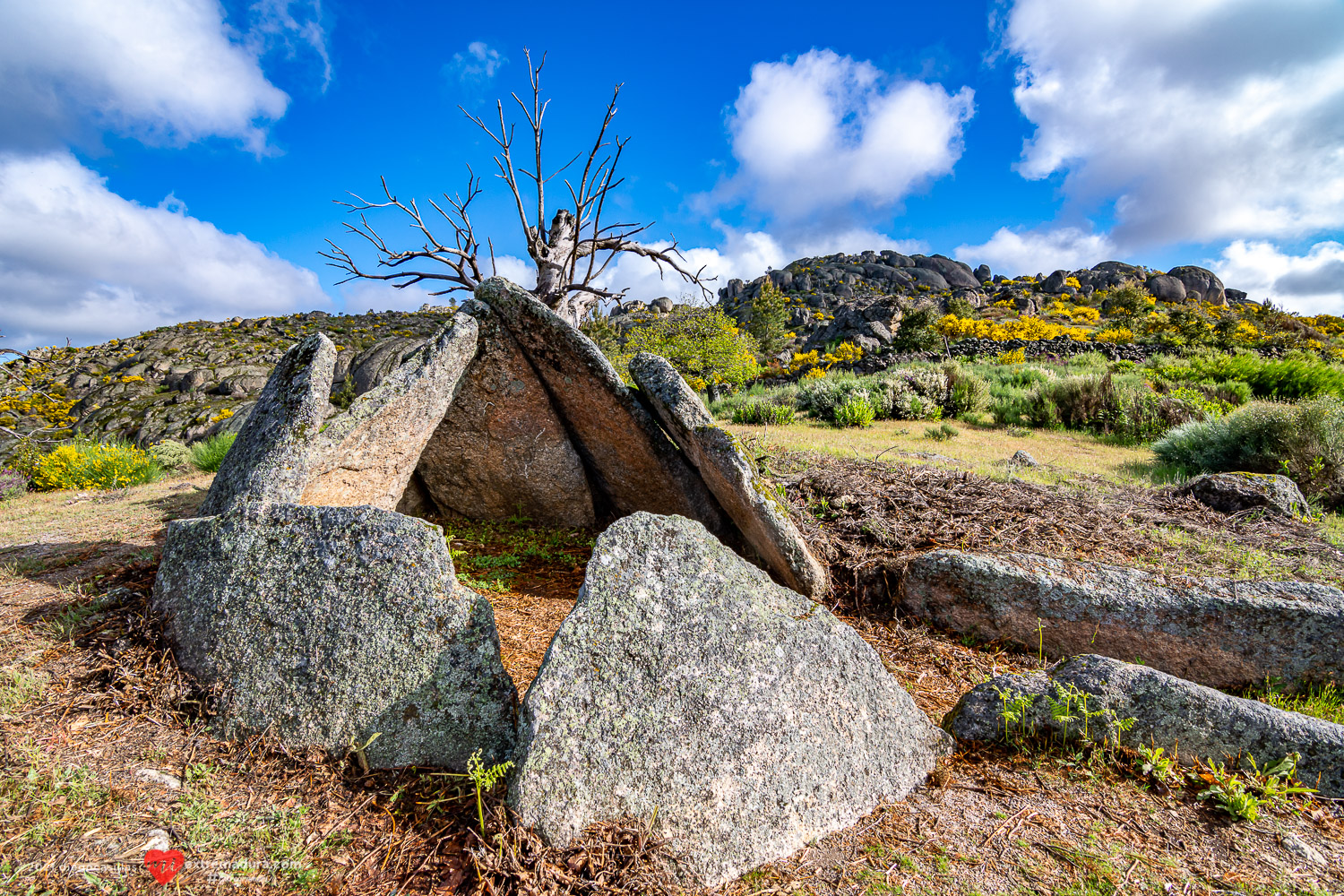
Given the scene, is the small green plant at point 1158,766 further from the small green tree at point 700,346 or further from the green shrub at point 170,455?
the small green tree at point 700,346

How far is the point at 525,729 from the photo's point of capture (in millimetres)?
2162

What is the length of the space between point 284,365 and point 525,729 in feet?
11.2

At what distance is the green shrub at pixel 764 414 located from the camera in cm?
1314

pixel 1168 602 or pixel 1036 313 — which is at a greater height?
pixel 1036 313

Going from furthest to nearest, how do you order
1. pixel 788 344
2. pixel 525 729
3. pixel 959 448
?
pixel 788 344 → pixel 959 448 → pixel 525 729

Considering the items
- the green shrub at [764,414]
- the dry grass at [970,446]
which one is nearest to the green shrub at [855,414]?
the dry grass at [970,446]

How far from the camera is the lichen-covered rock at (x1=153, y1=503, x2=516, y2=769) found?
2504mm

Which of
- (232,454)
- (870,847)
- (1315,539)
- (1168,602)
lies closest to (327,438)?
(232,454)

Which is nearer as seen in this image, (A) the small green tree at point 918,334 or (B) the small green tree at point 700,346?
(B) the small green tree at point 700,346

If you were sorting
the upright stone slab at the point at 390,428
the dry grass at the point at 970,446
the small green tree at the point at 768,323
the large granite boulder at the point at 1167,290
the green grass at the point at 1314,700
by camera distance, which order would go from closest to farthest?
the green grass at the point at 1314,700, the upright stone slab at the point at 390,428, the dry grass at the point at 970,446, the small green tree at the point at 768,323, the large granite boulder at the point at 1167,290

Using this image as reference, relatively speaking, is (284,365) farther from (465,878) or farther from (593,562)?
(465,878)

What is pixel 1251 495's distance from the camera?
5.65m

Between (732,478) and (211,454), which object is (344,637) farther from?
(211,454)

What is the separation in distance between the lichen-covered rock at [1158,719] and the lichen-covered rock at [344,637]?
Answer: 246cm
